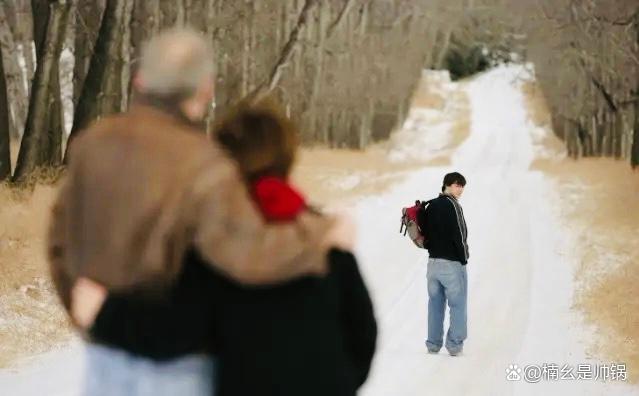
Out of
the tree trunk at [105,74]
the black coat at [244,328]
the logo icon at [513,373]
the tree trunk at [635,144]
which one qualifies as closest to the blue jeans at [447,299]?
the logo icon at [513,373]

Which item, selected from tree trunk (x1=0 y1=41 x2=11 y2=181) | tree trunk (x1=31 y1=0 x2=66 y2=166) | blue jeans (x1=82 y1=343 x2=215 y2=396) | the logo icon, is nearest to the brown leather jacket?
blue jeans (x1=82 y1=343 x2=215 y2=396)

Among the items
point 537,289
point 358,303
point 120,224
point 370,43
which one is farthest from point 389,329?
point 120,224

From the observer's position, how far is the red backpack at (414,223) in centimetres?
325

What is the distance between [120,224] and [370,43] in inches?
93.3

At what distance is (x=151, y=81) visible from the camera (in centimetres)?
138

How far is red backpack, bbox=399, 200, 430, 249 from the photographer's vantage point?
325cm

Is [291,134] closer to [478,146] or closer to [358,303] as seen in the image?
[358,303]

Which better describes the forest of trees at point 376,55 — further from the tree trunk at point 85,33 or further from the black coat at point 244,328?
the black coat at point 244,328

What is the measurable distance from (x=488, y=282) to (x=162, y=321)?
226 cm

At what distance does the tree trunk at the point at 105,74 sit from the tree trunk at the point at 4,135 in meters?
0.54

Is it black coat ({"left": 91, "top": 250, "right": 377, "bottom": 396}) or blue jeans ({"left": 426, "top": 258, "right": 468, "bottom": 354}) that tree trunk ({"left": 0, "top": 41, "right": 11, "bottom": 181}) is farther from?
black coat ({"left": 91, "top": 250, "right": 377, "bottom": 396})

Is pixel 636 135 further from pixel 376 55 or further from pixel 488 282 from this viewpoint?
pixel 376 55

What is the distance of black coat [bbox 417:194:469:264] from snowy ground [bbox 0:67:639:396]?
0.10m

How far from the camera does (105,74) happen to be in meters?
3.76
